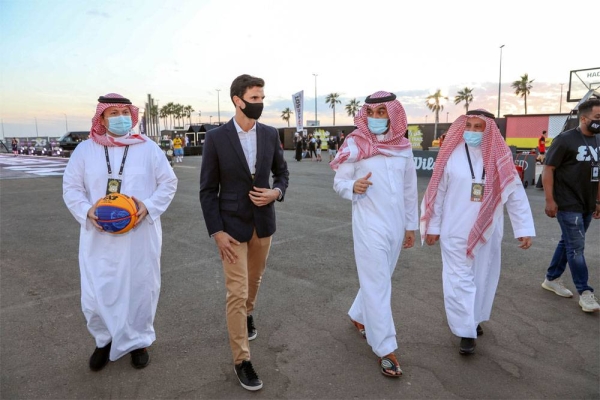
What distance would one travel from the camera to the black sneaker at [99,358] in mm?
3057

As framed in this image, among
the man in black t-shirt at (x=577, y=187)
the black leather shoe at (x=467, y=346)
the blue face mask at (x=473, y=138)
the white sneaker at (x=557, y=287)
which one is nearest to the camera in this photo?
the black leather shoe at (x=467, y=346)

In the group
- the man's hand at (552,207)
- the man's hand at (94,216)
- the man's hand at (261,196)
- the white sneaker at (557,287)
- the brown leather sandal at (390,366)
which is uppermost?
the man's hand at (261,196)

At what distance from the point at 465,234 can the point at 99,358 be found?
290 centimetres

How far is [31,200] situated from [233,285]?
1073cm

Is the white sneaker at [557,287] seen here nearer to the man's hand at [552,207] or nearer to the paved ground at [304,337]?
the paved ground at [304,337]

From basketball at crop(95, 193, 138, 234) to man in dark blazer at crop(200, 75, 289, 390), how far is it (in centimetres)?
50

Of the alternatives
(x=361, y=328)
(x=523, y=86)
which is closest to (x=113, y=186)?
(x=361, y=328)

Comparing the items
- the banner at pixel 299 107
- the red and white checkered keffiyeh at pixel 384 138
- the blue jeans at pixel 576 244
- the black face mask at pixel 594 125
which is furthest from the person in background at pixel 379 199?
the banner at pixel 299 107

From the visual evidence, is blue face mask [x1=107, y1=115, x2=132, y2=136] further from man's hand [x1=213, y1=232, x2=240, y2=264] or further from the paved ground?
the paved ground

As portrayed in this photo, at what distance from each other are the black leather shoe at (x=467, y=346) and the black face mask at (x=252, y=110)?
2314 mm

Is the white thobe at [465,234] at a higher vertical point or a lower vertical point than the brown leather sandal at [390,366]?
higher

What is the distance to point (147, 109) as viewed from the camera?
99.5ft

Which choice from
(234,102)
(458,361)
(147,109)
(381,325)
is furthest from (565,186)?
(147,109)

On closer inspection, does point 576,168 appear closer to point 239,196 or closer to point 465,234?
point 465,234
